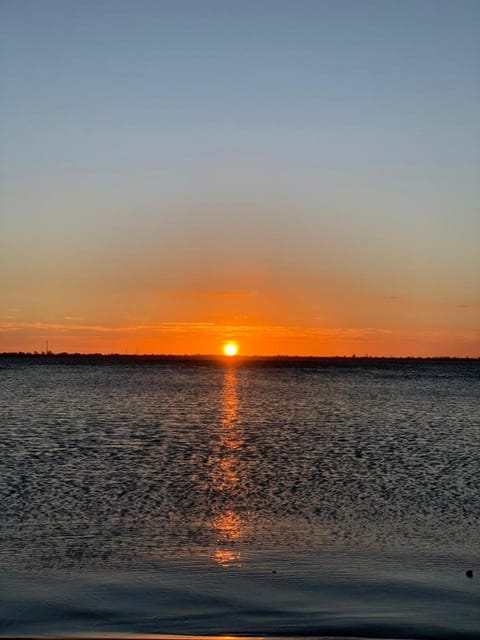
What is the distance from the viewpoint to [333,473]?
1168 inches

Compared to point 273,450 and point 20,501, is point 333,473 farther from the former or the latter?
point 20,501

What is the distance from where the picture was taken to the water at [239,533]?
43.1ft

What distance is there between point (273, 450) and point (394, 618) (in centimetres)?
2395

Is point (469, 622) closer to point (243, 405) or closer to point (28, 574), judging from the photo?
point (28, 574)

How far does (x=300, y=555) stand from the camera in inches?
686

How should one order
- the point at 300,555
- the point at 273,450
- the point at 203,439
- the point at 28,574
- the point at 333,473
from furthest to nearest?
the point at 203,439 < the point at 273,450 < the point at 333,473 < the point at 300,555 < the point at 28,574

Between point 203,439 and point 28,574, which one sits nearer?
point 28,574

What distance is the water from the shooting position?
43.1 feet

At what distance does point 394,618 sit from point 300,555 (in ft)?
15.5

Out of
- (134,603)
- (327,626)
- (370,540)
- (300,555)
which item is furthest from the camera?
(370,540)

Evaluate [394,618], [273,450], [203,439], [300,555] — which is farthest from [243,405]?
[394,618]

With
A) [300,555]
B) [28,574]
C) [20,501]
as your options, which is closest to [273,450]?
[20,501]

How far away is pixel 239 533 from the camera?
19.7m

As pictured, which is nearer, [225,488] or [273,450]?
[225,488]
